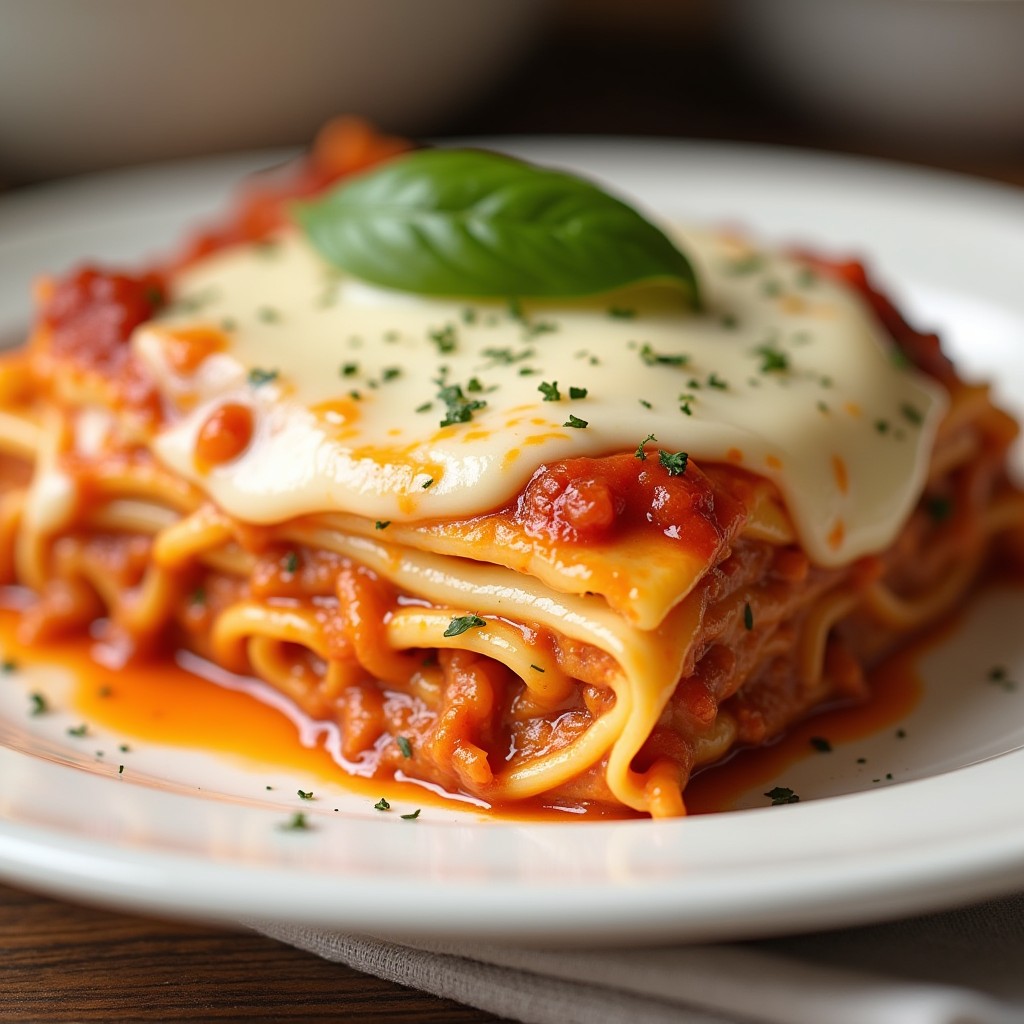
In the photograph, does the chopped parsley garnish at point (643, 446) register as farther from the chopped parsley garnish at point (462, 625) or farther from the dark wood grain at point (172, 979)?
the dark wood grain at point (172, 979)

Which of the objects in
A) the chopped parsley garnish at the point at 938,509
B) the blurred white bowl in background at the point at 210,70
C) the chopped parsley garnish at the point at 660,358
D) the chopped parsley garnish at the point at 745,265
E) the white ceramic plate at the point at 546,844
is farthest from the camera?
the blurred white bowl in background at the point at 210,70

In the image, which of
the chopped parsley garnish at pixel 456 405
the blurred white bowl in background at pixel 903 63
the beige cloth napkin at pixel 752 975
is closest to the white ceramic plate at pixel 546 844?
the beige cloth napkin at pixel 752 975

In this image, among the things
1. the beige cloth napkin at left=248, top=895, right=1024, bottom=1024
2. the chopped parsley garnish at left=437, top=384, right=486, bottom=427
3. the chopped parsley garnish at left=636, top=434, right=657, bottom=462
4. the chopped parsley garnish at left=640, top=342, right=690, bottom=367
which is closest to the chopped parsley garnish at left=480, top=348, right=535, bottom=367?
the chopped parsley garnish at left=437, top=384, right=486, bottom=427

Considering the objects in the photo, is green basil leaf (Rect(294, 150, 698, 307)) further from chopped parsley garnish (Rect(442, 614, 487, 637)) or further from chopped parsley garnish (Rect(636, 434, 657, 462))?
chopped parsley garnish (Rect(442, 614, 487, 637))

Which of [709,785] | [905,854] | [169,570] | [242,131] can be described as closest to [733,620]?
[709,785]

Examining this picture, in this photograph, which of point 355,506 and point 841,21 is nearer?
point 355,506

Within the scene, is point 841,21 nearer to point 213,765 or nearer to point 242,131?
point 242,131

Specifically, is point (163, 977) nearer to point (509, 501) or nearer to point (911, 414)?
point (509, 501)

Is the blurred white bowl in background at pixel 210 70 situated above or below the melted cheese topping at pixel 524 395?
below

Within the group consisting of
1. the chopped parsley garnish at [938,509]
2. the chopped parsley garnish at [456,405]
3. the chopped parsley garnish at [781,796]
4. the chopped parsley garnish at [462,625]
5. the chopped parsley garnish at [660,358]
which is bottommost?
the chopped parsley garnish at [781,796]
